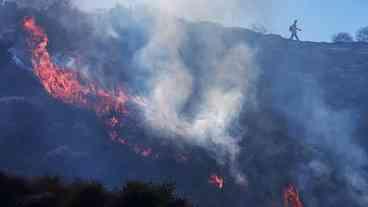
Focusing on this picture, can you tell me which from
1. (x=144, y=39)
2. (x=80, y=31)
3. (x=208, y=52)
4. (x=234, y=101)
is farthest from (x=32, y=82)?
(x=208, y=52)

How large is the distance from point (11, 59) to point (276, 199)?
3315 cm

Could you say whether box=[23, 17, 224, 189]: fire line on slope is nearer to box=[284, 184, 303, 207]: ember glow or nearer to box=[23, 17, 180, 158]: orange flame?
box=[23, 17, 180, 158]: orange flame

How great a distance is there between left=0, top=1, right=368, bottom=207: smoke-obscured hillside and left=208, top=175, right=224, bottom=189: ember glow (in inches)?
4.9

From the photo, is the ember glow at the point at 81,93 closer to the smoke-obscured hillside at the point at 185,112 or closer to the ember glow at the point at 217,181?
the smoke-obscured hillside at the point at 185,112

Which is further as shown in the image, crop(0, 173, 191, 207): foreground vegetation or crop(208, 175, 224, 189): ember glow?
crop(208, 175, 224, 189): ember glow

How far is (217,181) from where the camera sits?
52375mm

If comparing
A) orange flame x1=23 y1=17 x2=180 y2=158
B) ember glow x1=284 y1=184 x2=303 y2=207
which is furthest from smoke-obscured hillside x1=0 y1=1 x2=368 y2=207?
ember glow x1=284 y1=184 x2=303 y2=207

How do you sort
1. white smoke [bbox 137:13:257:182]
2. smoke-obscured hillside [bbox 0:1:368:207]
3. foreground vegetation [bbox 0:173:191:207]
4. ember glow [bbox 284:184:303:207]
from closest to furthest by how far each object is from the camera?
foreground vegetation [bbox 0:173:191:207] → smoke-obscured hillside [bbox 0:1:368:207] → ember glow [bbox 284:184:303:207] → white smoke [bbox 137:13:257:182]

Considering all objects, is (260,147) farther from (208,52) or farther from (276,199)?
(208,52)

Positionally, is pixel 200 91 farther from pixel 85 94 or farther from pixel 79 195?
pixel 79 195

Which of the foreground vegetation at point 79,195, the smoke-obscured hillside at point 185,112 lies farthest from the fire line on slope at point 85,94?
the foreground vegetation at point 79,195

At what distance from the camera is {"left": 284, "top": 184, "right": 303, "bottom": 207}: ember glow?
54.7 metres

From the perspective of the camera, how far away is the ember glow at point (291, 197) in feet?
179

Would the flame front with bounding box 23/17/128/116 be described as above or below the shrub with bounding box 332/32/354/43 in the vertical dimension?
below
